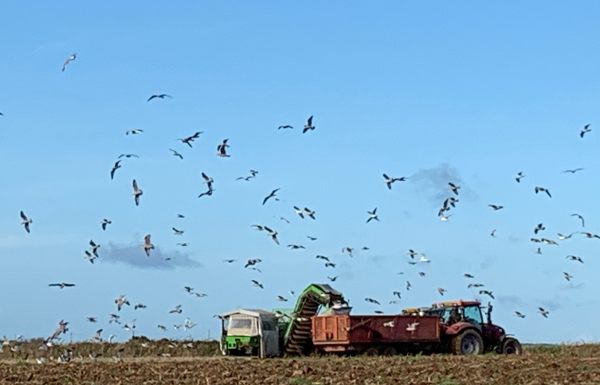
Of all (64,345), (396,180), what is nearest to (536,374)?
(396,180)

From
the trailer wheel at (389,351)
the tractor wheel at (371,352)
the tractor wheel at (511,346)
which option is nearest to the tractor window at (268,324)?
the tractor wheel at (371,352)

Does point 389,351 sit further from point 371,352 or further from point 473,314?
point 473,314

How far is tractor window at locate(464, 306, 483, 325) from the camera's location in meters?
44.4

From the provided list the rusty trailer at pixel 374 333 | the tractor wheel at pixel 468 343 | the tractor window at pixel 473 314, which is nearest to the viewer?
the rusty trailer at pixel 374 333

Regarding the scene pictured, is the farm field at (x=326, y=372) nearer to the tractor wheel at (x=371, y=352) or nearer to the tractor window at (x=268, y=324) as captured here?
the tractor wheel at (x=371, y=352)

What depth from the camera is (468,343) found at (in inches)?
1681

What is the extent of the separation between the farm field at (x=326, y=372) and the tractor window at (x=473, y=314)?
919cm

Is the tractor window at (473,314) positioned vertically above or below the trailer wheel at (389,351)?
above

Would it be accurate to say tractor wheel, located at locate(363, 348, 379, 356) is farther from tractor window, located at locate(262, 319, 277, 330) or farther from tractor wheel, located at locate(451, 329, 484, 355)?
tractor window, located at locate(262, 319, 277, 330)

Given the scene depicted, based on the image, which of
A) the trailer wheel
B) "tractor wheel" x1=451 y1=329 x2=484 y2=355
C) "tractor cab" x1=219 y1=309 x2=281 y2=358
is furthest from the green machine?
"tractor wheel" x1=451 y1=329 x2=484 y2=355

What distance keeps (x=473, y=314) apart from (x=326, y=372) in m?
16.6

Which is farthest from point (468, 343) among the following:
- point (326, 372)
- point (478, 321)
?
point (326, 372)

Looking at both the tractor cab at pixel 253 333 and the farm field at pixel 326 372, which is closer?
the farm field at pixel 326 372

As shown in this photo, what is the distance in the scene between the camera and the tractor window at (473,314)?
146ft
